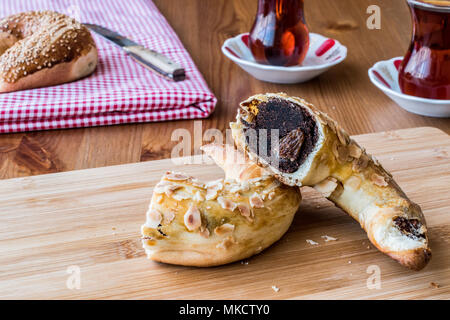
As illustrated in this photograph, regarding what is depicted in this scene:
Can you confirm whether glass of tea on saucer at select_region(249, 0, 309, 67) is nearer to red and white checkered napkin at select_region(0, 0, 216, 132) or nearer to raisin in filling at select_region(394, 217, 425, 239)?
red and white checkered napkin at select_region(0, 0, 216, 132)

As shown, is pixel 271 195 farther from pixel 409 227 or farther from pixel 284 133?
pixel 409 227

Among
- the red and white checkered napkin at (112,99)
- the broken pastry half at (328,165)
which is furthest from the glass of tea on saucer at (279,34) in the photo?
the broken pastry half at (328,165)

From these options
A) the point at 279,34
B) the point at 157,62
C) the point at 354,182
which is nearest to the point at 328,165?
the point at 354,182

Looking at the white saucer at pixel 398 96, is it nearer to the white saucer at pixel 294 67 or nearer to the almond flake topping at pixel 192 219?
the white saucer at pixel 294 67

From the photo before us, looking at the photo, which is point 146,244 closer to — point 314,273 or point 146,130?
point 314,273

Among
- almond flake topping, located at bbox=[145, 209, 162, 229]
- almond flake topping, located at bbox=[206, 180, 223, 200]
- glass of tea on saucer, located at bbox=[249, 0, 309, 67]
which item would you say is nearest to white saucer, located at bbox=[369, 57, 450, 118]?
glass of tea on saucer, located at bbox=[249, 0, 309, 67]

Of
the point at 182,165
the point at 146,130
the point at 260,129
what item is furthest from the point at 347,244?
the point at 146,130
